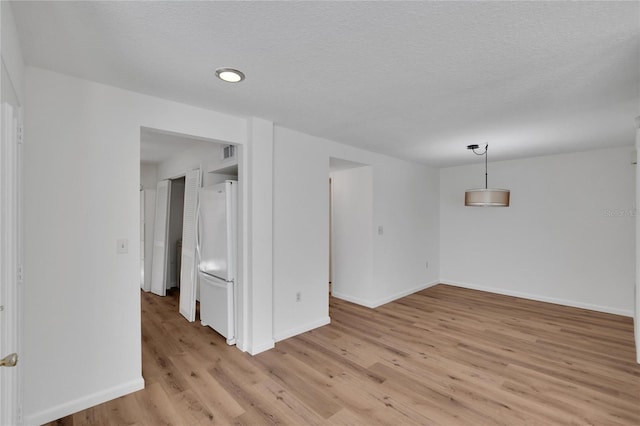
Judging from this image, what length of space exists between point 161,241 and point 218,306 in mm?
2297

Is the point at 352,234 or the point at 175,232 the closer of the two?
the point at 352,234

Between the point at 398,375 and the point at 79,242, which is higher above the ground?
the point at 79,242

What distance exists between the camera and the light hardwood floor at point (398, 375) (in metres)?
2.15

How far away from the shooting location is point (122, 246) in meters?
2.31

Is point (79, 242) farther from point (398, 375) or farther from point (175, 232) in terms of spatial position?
point (175, 232)

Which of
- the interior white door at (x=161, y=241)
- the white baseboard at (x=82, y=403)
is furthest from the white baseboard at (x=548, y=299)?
the white baseboard at (x=82, y=403)

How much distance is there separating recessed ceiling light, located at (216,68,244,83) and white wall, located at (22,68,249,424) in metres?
0.77

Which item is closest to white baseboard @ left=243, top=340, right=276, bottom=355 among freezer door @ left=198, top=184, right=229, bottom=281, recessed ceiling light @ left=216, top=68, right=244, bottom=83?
freezer door @ left=198, top=184, right=229, bottom=281

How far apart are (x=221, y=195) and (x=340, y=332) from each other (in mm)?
2163

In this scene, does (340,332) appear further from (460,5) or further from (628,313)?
(628,313)

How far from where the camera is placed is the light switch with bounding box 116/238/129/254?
2.29m

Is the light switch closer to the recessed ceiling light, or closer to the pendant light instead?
the recessed ceiling light

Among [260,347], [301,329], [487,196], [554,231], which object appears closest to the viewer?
[260,347]

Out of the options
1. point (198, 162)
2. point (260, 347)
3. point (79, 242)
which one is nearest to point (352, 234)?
point (260, 347)
